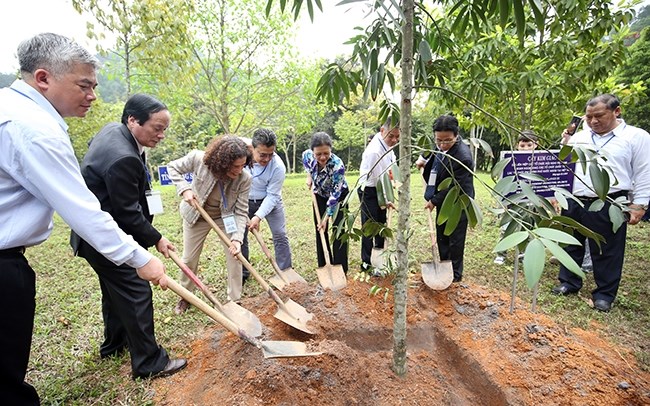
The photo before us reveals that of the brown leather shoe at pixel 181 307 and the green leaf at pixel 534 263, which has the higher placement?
the green leaf at pixel 534 263

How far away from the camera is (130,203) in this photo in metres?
2.13

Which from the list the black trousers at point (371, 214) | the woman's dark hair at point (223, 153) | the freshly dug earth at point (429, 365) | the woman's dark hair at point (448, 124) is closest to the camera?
the freshly dug earth at point (429, 365)

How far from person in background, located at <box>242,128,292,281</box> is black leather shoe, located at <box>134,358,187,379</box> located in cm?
144

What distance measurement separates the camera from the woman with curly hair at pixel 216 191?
280cm

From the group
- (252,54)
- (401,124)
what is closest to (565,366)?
(401,124)

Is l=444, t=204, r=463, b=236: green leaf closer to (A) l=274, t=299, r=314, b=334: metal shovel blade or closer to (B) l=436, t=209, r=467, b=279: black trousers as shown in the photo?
(A) l=274, t=299, r=314, b=334: metal shovel blade

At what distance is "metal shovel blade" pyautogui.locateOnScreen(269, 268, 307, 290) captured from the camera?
3.56m

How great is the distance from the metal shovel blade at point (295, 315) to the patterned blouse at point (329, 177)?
3.52 ft

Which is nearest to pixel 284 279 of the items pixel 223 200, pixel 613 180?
pixel 223 200

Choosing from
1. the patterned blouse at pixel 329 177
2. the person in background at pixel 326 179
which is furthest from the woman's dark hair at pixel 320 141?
the patterned blouse at pixel 329 177

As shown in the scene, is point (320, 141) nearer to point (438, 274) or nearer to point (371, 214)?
point (371, 214)

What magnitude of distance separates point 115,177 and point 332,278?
224 centimetres

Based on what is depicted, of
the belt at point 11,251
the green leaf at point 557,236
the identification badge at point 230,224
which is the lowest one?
the identification badge at point 230,224

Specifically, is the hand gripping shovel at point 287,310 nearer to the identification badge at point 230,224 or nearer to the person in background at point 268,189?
the identification badge at point 230,224
